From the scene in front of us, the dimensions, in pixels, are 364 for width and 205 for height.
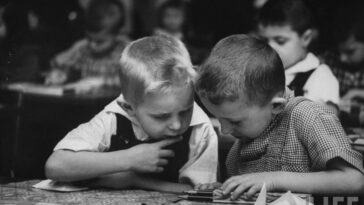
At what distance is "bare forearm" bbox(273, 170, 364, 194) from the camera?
3.38ft

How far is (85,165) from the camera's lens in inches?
47.3

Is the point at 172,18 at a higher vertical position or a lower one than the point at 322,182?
higher

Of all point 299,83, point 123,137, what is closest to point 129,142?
point 123,137

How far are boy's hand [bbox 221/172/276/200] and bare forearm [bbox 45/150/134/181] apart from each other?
259mm

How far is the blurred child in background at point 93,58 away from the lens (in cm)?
191

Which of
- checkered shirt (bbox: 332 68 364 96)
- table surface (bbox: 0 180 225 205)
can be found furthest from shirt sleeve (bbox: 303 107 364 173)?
checkered shirt (bbox: 332 68 364 96)

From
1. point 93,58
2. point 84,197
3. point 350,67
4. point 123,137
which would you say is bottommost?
point 84,197

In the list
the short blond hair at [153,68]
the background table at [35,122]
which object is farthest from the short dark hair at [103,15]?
the short blond hair at [153,68]

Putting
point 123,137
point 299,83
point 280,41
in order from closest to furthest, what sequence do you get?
point 123,137 < point 299,83 < point 280,41

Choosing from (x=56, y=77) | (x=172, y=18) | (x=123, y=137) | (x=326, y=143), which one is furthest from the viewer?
(x=172, y=18)

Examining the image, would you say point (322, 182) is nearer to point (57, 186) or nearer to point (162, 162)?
point (162, 162)

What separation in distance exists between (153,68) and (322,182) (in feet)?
1.35

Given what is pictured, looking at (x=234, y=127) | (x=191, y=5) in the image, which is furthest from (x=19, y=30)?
(x=234, y=127)

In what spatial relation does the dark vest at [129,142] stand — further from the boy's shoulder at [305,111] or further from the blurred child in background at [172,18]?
the blurred child in background at [172,18]
